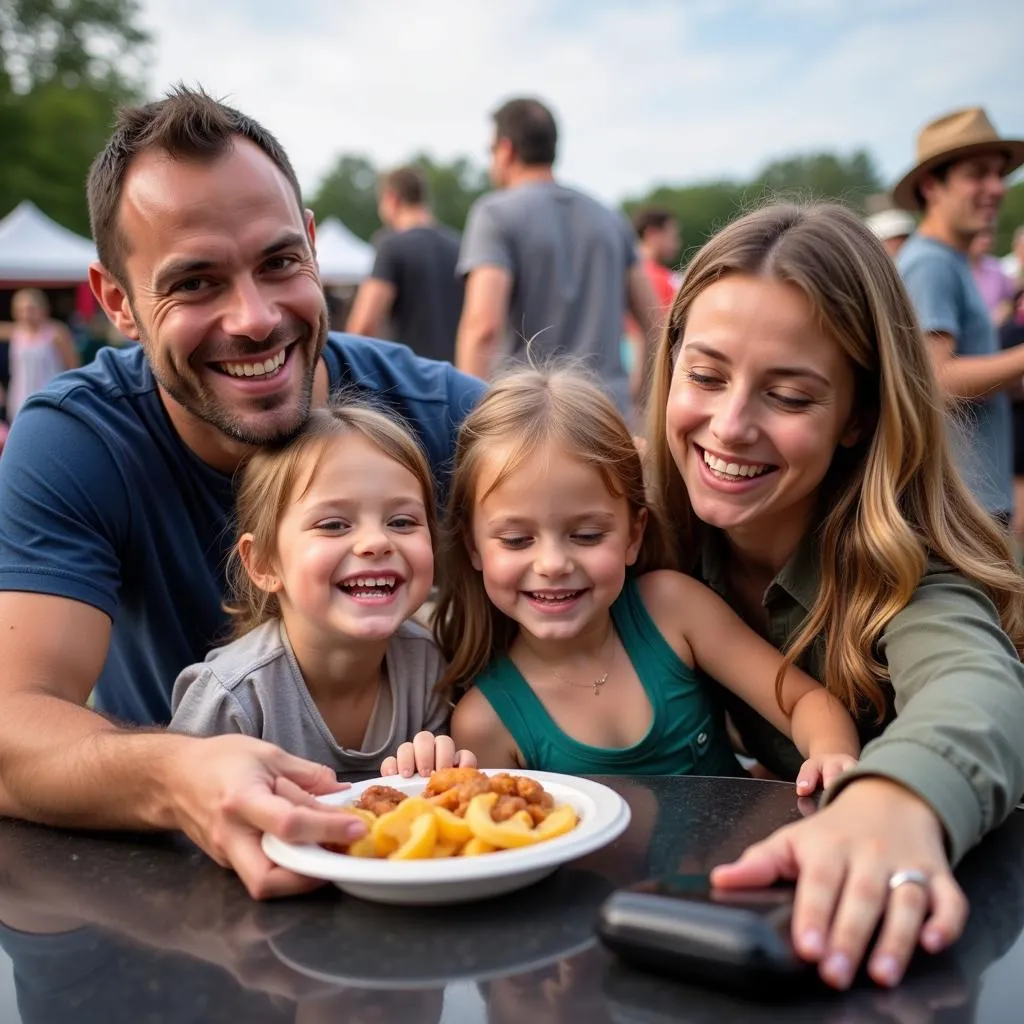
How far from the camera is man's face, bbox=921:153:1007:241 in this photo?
4.25m

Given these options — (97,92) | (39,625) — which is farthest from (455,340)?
(97,92)

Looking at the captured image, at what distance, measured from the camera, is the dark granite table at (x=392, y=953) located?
103 centimetres

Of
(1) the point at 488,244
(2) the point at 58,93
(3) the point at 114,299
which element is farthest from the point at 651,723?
(2) the point at 58,93

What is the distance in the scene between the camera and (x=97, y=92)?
40.2m

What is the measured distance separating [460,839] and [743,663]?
95 centimetres

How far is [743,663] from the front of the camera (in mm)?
2117

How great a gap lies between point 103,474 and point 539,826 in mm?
1315

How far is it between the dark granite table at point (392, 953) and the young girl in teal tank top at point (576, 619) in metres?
0.63

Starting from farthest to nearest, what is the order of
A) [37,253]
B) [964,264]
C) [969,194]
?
[37,253] < [969,194] < [964,264]

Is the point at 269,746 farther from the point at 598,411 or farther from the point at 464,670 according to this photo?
the point at 598,411

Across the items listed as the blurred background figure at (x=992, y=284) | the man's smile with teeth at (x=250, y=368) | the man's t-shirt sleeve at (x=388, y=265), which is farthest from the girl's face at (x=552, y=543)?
the man's t-shirt sleeve at (x=388, y=265)

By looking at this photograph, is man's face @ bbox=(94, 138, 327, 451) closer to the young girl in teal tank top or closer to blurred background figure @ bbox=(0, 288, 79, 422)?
the young girl in teal tank top

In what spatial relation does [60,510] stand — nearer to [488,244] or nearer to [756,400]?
[756,400]

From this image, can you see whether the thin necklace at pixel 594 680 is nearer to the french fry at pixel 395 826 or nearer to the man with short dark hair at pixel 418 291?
the french fry at pixel 395 826
